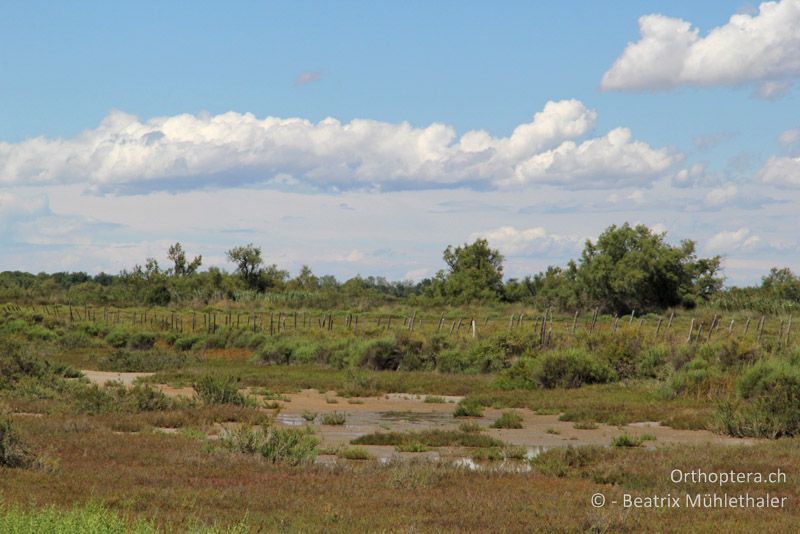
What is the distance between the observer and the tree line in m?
77.5

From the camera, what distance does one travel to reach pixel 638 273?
75188mm

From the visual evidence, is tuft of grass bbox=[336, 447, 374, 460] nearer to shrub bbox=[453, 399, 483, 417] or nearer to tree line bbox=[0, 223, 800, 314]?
shrub bbox=[453, 399, 483, 417]

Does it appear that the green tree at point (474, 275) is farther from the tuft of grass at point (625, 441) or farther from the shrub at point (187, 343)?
the tuft of grass at point (625, 441)

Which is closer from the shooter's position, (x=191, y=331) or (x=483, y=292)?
(x=191, y=331)

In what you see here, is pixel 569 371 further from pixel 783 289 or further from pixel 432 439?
pixel 783 289

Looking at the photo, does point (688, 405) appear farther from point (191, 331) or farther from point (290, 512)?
point (191, 331)

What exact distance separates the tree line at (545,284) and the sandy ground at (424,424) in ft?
138

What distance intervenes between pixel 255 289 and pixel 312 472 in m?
96.0

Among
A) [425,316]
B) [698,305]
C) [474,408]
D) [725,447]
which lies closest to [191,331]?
[425,316]

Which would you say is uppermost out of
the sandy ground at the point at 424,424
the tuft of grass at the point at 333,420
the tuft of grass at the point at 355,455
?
the tuft of grass at the point at 355,455

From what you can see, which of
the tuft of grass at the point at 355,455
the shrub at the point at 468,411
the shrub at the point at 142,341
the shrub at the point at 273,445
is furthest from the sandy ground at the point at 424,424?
the shrub at the point at 142,341

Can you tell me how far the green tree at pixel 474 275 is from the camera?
314ft

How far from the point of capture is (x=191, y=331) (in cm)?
5931

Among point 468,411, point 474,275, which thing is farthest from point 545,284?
point 468,411
